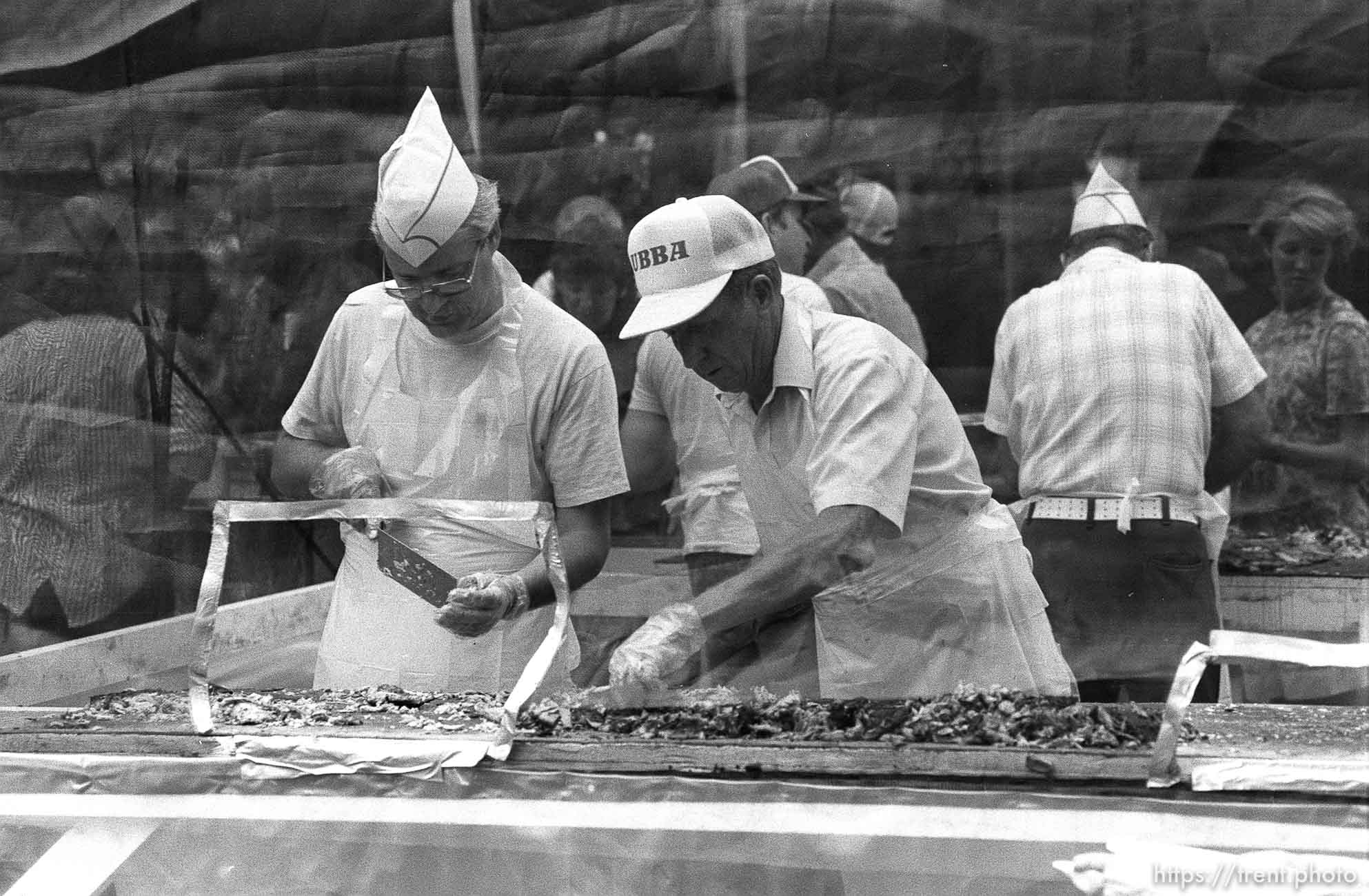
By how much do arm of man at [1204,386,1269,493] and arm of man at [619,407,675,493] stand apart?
1066 mm

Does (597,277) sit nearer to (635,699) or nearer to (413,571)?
(413,571)

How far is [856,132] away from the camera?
2.81m

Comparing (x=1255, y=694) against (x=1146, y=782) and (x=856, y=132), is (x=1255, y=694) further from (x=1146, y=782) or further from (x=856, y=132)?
(x=1146, y=782)

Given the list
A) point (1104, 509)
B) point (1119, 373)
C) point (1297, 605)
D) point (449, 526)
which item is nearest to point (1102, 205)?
point (1119, 373)

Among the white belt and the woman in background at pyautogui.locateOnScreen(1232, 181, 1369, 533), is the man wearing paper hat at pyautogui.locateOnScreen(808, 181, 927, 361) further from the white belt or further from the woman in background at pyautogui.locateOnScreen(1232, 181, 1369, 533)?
the woman in background at pyautogui.locateOnScreen(1232, 181, 1369, 533)

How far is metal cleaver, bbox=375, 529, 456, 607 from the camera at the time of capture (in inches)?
83.7

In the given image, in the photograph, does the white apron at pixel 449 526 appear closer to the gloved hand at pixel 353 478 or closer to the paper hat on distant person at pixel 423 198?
the gloved hand at pixel 353 478

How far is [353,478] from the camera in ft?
7.26

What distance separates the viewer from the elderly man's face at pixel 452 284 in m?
2.17

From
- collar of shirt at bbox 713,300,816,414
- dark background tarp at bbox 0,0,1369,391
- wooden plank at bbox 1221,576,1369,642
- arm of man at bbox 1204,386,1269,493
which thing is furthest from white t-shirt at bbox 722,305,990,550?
wooden plank at bbox 1221,576,1369,642


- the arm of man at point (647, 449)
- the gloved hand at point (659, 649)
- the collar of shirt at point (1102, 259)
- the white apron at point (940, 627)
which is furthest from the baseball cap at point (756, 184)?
the gloved hand at point (659, 649)

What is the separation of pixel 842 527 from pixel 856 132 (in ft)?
3.55

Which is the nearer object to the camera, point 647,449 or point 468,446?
point 468,446

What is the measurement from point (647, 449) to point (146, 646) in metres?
1.04
